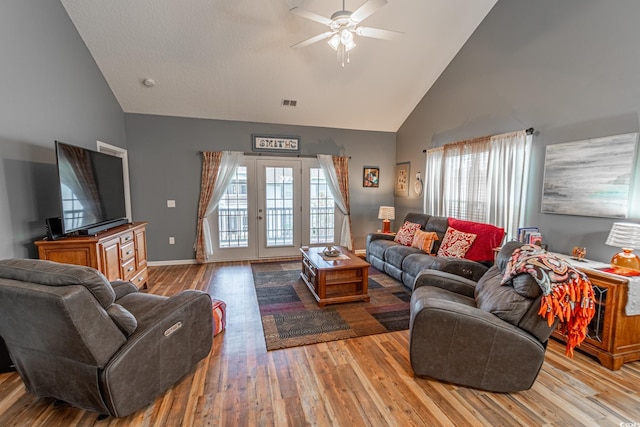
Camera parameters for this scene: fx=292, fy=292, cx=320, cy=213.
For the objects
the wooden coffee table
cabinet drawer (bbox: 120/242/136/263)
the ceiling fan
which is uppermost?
the ceiling fan

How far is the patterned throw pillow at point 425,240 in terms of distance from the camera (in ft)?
13.8

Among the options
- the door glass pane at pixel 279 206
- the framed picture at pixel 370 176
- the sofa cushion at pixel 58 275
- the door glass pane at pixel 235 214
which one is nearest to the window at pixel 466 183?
the framed picture at pixel 370 176

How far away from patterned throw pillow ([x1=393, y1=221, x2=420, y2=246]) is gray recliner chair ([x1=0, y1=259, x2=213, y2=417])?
11.5ft

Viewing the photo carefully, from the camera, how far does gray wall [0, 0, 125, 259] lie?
Result: 2.41m

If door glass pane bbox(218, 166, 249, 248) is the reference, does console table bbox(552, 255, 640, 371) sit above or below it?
below

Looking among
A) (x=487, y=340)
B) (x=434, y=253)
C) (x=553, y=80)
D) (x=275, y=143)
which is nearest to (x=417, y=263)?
(x=434, y=253)

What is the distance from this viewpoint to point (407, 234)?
468 centimetres

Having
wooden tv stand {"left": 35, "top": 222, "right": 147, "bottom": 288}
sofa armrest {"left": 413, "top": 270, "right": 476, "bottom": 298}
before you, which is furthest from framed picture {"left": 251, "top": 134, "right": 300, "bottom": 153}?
sofa armrest {"left": 413, "top": 270, "right": 476, "bottom": 298}

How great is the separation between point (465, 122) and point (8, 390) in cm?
553

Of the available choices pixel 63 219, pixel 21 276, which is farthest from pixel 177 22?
pixel 21 276

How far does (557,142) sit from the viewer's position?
10.2 feet

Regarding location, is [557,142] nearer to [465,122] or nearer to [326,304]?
[465,122]

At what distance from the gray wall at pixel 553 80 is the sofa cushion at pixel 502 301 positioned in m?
1.39

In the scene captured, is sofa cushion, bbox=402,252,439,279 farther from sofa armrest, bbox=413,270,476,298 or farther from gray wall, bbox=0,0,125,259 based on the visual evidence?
gray wall, bbox=0,0,125,259
